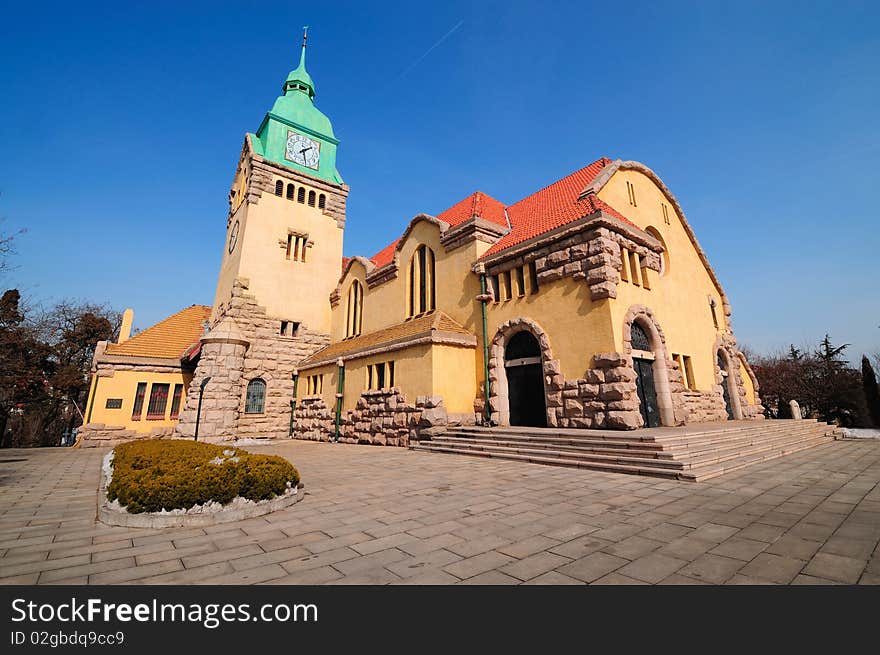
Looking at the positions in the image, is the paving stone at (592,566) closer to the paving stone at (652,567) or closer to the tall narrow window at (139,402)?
the paving stone at (652,567)

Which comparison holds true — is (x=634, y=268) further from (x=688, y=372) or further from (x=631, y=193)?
(x=688, y=372)

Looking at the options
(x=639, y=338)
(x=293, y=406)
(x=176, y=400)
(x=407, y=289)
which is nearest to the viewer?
(x=639, y=338)

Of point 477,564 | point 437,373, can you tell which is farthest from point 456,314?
point 477,564

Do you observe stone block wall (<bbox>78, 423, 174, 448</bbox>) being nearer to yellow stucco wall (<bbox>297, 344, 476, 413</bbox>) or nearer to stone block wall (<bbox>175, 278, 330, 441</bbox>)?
stone block wall (<bbox>175, 278, 330, 441</bbox>)

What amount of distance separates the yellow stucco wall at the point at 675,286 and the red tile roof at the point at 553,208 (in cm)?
108

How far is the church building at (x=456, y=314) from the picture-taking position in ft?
Answer: 39.7

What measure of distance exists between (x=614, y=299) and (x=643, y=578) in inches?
374

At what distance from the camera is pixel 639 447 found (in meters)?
8.27

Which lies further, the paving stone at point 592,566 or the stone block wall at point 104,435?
the stone block wall at point 104,435

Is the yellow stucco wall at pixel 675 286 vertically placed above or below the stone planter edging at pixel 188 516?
above

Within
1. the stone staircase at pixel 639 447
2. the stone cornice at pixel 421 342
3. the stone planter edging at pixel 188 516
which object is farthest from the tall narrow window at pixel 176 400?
the stone planter edging at pixel 188 516

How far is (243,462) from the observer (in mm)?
5953

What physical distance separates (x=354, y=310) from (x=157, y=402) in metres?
11.5
